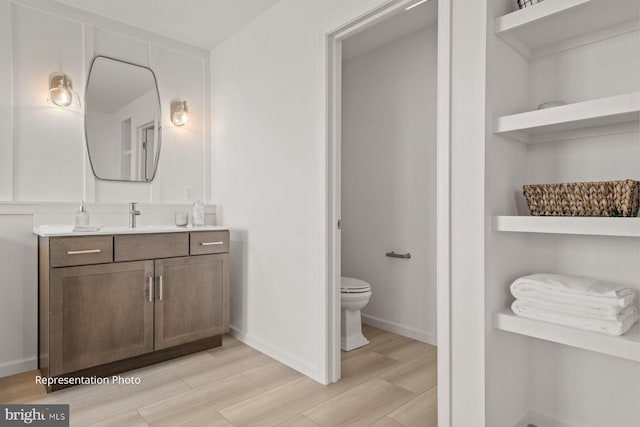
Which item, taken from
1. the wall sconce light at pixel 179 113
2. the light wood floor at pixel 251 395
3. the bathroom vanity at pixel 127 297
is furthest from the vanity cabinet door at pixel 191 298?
the wall sconce light at pixel 179 113

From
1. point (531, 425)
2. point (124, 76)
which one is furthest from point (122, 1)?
point (531, 425)

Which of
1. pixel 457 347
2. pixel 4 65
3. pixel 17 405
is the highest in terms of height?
pixel 4 65

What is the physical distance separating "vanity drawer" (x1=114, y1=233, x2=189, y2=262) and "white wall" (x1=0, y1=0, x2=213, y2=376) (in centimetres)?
57

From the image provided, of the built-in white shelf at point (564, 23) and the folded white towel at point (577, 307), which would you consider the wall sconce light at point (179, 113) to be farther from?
the folded white towel at point (577, 307)

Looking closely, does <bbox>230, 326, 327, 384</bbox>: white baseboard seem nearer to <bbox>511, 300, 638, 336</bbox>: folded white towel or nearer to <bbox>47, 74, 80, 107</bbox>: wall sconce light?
<bbox>511, 300, 638, 336</bbox>: folded white towel

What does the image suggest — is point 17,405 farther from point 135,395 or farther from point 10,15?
point 10,15

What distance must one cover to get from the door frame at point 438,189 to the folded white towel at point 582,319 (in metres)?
0.29

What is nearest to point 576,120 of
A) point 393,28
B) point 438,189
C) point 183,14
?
point 438,189

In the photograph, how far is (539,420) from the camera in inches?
65.4

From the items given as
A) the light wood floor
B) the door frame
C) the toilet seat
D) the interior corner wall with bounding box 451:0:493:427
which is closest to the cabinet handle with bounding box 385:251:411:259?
the toilet seat

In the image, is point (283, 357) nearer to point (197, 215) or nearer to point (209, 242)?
point (209, 242)

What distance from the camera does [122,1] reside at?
101 inches

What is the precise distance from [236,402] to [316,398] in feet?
1.42

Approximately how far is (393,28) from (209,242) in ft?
7.10
